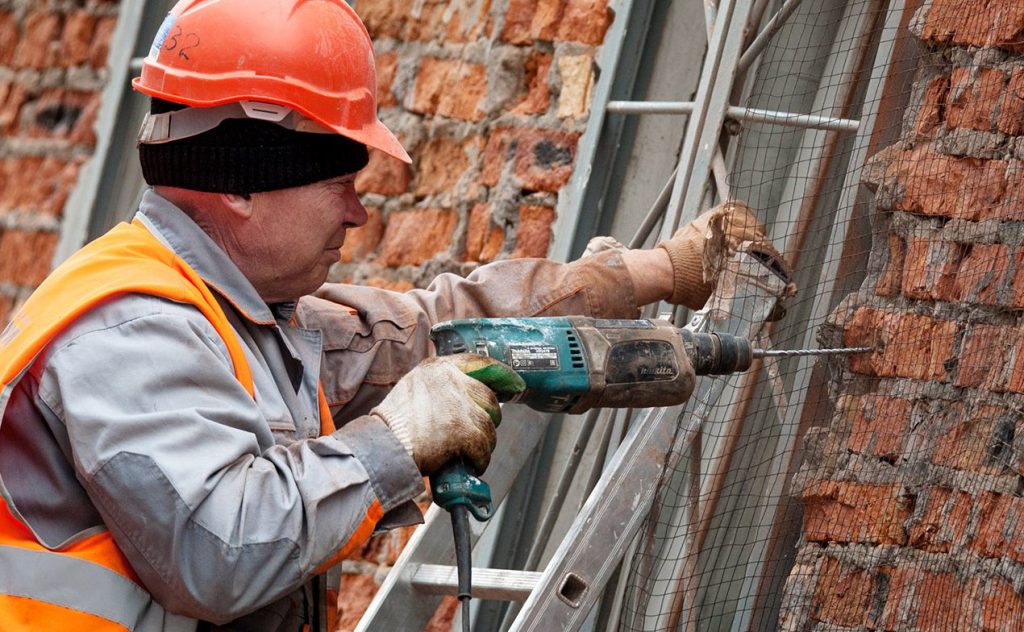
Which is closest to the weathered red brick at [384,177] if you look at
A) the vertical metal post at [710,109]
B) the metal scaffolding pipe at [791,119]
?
the metal scaffolding pipe at [791,119]

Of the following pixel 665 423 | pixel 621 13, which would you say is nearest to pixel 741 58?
pixel 621 13

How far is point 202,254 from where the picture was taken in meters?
2.15

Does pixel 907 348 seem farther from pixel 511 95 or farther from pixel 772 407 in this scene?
pixel 511 95

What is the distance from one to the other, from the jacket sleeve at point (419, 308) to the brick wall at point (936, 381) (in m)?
0.45

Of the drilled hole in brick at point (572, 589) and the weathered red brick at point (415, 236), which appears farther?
the weathered red brick at point (415, 236)

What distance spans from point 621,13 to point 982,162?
120 centimetres

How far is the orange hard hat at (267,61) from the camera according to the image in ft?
7.05

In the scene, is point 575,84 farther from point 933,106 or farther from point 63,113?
point 63,113

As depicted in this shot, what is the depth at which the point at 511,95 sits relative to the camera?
359 cm

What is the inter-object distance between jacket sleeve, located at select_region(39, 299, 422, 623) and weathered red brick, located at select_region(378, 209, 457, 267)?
1743mm

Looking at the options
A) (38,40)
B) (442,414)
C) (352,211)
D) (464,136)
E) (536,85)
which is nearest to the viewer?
(442,414)

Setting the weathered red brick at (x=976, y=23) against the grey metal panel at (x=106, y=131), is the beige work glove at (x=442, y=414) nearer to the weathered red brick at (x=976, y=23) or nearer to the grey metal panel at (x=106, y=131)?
the weathered red brick at (x=976, y=23)

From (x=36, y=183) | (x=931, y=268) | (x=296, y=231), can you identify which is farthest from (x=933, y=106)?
(x=36, y=183)

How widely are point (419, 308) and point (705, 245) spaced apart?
56 centimetres
